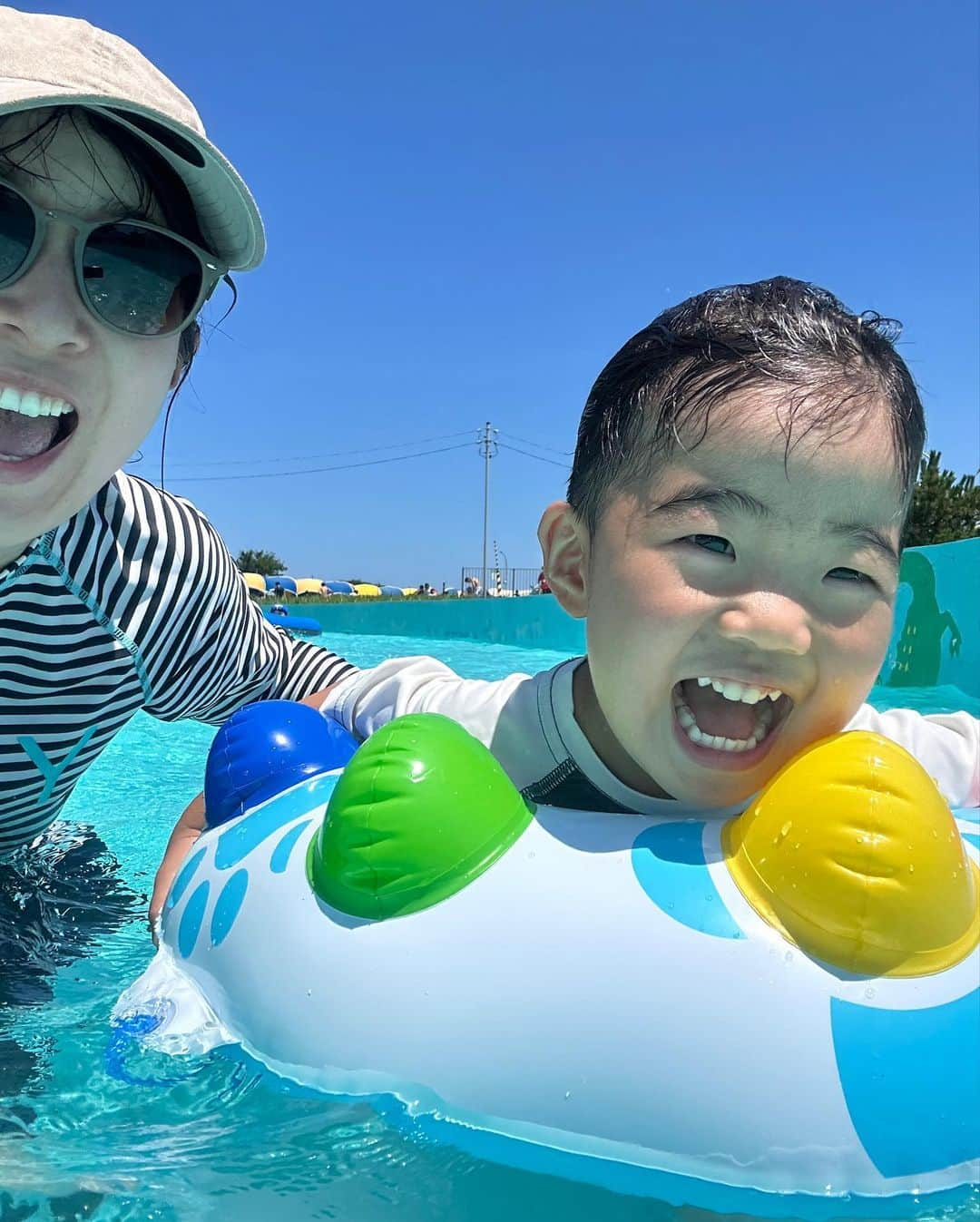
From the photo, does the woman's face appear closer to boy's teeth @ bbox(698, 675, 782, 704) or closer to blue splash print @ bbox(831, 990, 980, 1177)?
boy's teeth @ bbox(698, 675, 782, 704)

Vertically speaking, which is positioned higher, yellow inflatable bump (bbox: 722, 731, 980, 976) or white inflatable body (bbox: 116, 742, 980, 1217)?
yellow inflatable bump (bbox: 722, 731, 980, 976)

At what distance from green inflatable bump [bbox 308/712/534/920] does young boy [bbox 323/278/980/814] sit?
0.30m

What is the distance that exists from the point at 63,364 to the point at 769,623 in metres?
1.19

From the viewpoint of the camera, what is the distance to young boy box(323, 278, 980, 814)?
4.95 feet

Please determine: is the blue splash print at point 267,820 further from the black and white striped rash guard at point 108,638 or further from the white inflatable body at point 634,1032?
the black and white striped rash guard at point 108,638

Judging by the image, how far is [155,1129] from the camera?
4.47 ft

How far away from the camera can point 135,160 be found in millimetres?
1729

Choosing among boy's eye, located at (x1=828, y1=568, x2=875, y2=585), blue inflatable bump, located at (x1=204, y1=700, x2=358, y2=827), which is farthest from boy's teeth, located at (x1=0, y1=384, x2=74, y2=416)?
boy's eye, located at (x1=828, y1=568, x2=875, y2=585)

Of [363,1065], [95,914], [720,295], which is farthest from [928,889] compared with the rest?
[95,914]

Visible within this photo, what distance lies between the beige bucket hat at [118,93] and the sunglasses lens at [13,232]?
135 mm

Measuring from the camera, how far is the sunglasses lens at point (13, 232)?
1.58 m

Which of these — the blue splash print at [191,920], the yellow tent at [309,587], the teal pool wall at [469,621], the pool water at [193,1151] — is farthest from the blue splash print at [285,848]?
the yellow tent at [309,587]

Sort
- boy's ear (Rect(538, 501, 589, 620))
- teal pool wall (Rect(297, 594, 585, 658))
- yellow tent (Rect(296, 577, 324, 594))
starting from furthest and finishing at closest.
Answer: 1. yellow tent (Rect(296, 577, 324, 594))
2. teal pool wall (Rect(297, 594, 585, 658))
3. boy's ear (Rect(538, 501, 589, 620))

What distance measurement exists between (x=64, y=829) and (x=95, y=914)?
1015 millimetres
